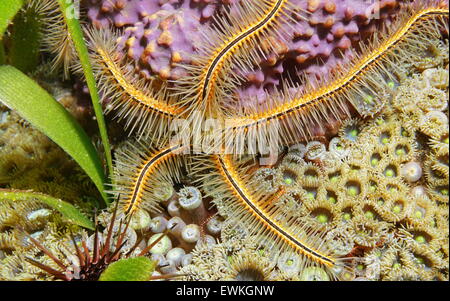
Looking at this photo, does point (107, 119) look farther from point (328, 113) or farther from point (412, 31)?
point (412, 31)

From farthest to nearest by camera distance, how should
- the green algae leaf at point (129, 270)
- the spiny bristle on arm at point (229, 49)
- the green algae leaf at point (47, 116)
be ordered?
1. the green algae leaf at point (47, 116)
2. the spiny bristle on arm at point (229, 49)
3. the green algae leaf at point (129, 270)

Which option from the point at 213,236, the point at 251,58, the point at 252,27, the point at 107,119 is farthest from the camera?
the point at 107,119

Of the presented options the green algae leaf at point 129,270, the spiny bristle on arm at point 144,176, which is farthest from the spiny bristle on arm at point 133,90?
the green algae leaf at point 129,270

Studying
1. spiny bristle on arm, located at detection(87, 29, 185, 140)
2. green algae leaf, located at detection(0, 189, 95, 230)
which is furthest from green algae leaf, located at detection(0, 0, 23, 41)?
green algae leaf, located at detection(0, 189, 95, 230)

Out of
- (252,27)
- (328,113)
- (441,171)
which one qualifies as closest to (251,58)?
(252,27)

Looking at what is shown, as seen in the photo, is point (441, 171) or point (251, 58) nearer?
point (251, 58)

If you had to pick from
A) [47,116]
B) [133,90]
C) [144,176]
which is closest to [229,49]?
[133,90]

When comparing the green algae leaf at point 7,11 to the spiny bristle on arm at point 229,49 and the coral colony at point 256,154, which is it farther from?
the spiny bristle on arm at point 229,49
